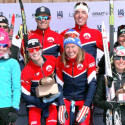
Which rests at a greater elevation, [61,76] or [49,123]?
[61,76]

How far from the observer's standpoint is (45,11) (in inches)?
198

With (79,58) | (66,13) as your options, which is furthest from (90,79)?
(66,13)

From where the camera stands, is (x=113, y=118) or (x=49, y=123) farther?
(x=49, y=123)

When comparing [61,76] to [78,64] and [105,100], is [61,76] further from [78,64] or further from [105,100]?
[105,100]

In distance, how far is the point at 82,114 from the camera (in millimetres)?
4336

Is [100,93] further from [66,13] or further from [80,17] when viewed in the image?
[66,13]

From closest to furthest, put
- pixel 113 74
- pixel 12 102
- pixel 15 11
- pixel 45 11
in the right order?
pixel 12 102, pixel 113 74, pixel 45 11, pixel 15 11

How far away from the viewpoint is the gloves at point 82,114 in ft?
14.2

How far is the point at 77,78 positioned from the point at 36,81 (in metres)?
0.60

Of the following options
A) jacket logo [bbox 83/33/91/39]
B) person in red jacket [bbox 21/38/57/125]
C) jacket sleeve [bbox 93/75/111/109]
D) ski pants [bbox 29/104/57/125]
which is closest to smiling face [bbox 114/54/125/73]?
jacket sleeve [bbox 93/75/111/109]

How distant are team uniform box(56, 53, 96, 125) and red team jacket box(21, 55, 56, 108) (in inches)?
6.8

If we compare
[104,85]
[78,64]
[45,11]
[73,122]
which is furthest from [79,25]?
[73,122]

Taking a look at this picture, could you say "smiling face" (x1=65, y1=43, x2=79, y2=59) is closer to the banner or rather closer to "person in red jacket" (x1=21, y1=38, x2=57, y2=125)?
"person in red jacket" (x1=21, y1=38, x2=57, y2=125)

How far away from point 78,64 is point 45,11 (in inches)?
42.5
